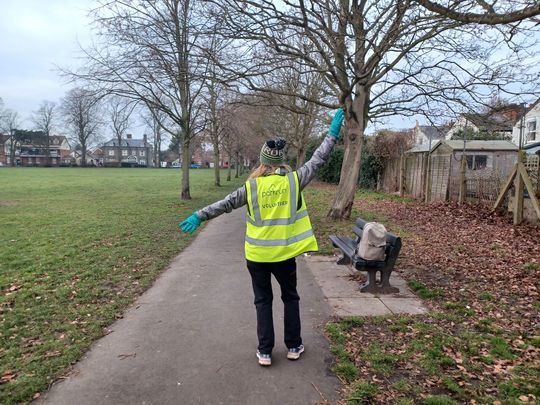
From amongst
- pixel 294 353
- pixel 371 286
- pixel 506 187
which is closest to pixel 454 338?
pixel 371 286

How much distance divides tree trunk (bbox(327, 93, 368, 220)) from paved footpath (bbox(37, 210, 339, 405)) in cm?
595

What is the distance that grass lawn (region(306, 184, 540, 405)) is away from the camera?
325 centimetres

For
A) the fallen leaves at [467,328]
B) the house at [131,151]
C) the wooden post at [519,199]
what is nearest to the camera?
the fallen leaves at [467,328]

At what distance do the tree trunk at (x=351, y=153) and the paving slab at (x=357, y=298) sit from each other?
4933 mm

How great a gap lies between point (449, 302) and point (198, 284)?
11.2 feet

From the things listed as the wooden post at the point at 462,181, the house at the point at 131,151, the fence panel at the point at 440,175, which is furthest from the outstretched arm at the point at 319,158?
the house at the point at 131,151

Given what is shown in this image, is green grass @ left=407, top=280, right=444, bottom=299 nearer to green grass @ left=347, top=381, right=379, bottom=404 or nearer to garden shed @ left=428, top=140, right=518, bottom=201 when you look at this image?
green grass @ left=347, top=381, right=379, bottom=404

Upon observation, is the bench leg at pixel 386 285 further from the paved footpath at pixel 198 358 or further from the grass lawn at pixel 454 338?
the paved footpath at pixel 198 358

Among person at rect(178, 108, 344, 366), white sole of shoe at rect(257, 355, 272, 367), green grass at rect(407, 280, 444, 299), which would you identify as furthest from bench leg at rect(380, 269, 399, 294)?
white sole of shoe at rect(257, 355, 272, 367)

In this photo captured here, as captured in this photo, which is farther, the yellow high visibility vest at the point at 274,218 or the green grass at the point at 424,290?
the green grass at the point at 424,290

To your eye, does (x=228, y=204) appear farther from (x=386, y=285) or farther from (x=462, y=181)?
(x=462, y=181)

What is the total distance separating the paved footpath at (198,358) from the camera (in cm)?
318

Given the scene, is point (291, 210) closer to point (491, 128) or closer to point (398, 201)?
point (491, 128)

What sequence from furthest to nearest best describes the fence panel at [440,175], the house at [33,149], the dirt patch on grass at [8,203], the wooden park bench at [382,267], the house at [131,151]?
the house at [131,151] < the house at [33,149] < the dirt patch on grass at [8,203] < the fence panel at [440,175] < the wooden park bench at [382,267]
